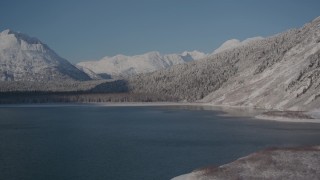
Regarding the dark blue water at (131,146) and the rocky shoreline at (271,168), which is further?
the dark blue water at (131,146)

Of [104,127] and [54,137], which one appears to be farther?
[104,127]

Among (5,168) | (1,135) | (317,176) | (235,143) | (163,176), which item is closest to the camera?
(317,176)

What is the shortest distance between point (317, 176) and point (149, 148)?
45735 millimetres

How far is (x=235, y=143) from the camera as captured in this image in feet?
363

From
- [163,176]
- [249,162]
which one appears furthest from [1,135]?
[249,162]

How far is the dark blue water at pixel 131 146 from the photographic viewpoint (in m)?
78.9

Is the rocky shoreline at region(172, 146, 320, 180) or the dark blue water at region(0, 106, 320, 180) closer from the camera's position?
the rocky shoreline at region(172, 146, 320, 180)

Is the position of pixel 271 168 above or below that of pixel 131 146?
above

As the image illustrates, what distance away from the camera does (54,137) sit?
126 metres

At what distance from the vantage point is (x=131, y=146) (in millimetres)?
107188

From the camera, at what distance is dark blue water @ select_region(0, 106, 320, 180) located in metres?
78.9

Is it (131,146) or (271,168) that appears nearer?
(271,168)

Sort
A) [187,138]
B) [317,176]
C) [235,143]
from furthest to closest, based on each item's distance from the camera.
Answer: [187,138], [235,143], [317,176]

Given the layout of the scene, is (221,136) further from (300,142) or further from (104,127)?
(104,127)
